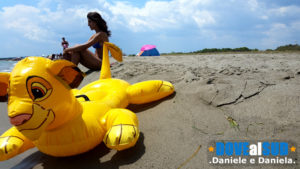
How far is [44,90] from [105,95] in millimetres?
889

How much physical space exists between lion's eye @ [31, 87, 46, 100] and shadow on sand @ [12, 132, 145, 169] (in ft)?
2.13

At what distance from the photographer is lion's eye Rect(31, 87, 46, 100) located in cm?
127

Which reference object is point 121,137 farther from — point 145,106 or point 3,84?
point 145,106

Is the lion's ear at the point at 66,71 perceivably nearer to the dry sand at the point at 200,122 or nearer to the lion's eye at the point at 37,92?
the lion's eye at the point at 37,92

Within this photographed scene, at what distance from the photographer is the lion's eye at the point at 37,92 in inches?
50.1

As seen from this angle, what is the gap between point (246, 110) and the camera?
6.61 feet

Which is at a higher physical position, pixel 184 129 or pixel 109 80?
pixel 109 80

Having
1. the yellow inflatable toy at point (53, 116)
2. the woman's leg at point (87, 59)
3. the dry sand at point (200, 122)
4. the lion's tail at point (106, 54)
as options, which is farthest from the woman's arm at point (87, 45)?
the yellow inflatable toy at point (53, 116)

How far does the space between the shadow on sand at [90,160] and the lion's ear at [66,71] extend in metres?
0.64

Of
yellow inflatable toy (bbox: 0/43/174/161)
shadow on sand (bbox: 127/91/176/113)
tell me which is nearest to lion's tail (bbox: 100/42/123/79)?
shadow on sand (bbox: 127/91/176/113)

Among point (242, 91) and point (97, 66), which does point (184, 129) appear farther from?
point (97, 66)

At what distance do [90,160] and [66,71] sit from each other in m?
0.78

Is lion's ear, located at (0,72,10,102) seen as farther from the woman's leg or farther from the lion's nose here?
the woman's leg

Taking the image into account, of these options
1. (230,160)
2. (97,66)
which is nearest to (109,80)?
(230,160)
